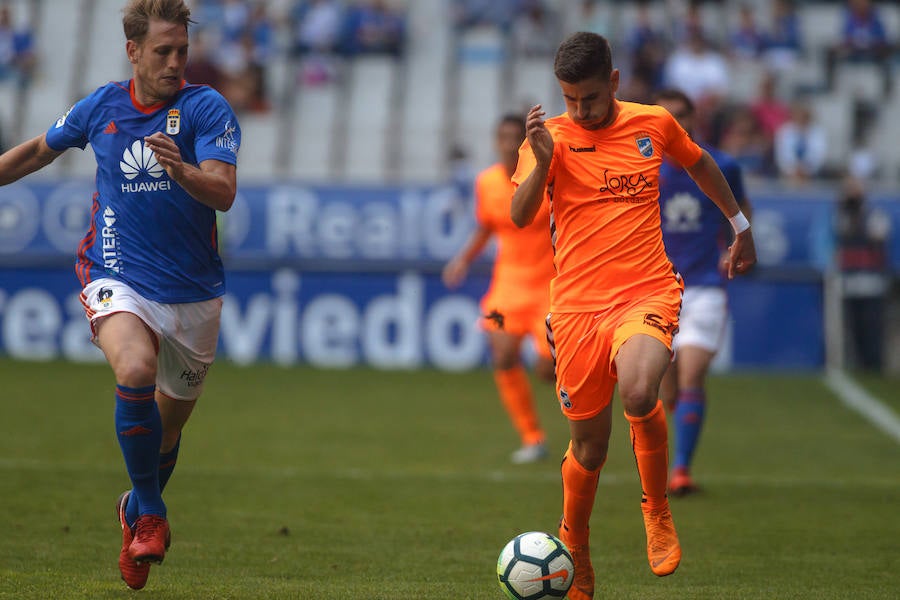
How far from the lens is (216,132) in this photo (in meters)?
6.22

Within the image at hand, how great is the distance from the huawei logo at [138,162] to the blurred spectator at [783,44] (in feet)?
58.1

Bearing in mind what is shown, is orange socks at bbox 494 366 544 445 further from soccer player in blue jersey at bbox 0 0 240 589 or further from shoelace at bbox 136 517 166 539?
shoelace at bbox 136 517 166 539

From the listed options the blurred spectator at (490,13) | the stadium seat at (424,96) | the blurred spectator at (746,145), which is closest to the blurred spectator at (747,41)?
the blurred spectator at (746,145)

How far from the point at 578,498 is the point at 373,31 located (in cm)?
1853

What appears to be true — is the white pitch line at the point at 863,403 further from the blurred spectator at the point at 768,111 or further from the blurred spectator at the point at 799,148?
the blurred spectator at the point at 768,111

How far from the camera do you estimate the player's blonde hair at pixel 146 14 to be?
624 centimetres

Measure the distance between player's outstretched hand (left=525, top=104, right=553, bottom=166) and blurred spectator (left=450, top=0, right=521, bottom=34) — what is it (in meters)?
18.5

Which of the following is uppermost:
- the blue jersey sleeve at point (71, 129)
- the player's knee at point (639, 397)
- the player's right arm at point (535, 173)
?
the blue jersey sleeve at point (71, 129)

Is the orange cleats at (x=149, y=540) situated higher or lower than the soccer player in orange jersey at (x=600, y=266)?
lower

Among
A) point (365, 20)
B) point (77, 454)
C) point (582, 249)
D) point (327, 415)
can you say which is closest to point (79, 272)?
point (582, 249)

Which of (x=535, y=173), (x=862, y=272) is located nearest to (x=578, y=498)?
(x=535, y=173)

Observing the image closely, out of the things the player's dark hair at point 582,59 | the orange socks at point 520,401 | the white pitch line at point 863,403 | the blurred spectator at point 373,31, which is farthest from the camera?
the blurred spectator at point 373,31

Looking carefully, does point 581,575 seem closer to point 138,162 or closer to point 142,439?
point 142,439

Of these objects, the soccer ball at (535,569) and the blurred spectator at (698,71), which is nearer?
the soccer ball at (535,569)
